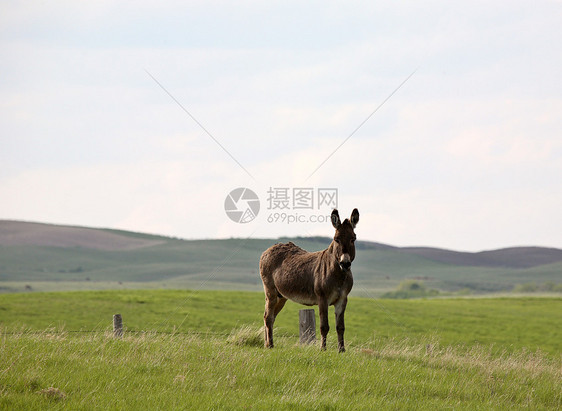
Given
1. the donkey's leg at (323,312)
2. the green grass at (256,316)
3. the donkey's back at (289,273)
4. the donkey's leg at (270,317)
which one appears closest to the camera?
the donkey's leg at (323,312)

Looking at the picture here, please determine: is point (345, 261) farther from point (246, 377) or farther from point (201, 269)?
point (201, 269)

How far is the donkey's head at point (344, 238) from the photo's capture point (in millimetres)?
14471

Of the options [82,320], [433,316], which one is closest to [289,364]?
[82,320]

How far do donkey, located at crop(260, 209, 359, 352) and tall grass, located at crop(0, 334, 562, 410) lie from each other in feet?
3.61

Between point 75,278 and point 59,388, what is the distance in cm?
11840

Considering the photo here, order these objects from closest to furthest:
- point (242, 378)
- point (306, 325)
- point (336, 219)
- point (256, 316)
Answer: point (242, 378) → point (336, 219) → point (306, 325) → point (256, 316)

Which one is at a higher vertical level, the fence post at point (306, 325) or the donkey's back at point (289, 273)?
the donkey's back at point (289, 273)

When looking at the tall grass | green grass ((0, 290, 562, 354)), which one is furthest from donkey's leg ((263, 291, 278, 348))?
green grass ((0, 290, 562, 354))

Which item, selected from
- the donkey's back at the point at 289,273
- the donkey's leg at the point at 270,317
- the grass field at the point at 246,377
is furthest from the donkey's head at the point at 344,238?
the donkey's leg at the point at 270,317

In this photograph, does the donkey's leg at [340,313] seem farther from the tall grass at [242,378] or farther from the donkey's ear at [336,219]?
the donkey's ear at [336,219]

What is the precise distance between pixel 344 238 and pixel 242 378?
3.94 metres

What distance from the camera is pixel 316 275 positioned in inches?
608

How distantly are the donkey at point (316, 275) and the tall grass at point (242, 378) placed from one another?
1.10m

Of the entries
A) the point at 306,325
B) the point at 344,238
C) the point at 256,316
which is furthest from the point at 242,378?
the point at 256,316
